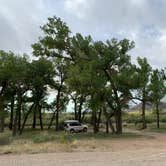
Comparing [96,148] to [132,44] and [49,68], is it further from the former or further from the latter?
[49,68]

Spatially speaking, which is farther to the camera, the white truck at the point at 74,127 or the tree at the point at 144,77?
the white truck at the point at 74,127

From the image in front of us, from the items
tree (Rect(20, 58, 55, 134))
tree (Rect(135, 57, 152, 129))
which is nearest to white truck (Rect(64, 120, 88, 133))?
tree (Rect(20, 58, 55, 134))

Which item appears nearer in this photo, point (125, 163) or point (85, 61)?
point (125, 163)

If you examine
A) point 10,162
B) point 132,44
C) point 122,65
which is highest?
point 132,44

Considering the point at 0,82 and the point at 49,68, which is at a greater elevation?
the point at 49,68

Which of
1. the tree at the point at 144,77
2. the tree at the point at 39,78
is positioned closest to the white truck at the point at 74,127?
the tree at the point at 39,78

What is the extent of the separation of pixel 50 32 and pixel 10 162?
82.6ft

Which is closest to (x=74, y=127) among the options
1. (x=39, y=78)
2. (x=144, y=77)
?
(x=39, y=78)

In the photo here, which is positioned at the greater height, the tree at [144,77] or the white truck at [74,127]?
the tree at [144,77]

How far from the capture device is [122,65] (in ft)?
117

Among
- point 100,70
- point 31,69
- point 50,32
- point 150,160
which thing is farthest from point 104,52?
point 150,160

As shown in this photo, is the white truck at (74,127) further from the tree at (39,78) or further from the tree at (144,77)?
the tree at (144,77)

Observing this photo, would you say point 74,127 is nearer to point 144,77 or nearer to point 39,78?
point 39,78

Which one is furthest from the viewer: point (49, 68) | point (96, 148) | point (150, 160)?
point (49, 68)
